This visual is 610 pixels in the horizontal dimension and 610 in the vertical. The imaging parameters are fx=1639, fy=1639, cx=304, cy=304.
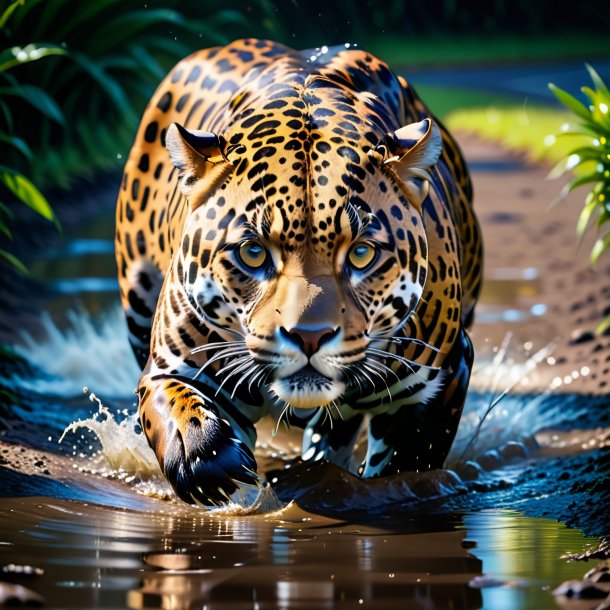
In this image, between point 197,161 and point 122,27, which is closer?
point 197,161

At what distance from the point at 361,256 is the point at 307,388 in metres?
0.52

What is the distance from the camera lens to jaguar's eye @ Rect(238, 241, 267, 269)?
5363 mm

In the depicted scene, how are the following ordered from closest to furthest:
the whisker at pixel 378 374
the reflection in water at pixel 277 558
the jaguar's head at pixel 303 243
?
the reflection in water at pixel 277 558
the jaguar's head at pixel 303 243
the whisker at pixel 378 374

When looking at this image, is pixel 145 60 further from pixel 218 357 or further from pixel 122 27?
pixel 218 357

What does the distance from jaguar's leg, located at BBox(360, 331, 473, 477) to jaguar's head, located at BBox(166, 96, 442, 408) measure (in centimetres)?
34

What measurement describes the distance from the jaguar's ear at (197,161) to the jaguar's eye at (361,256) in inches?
21.5

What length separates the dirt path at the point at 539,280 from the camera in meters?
8.93

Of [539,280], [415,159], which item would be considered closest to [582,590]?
[415,159]

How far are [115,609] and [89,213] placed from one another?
8.83 m

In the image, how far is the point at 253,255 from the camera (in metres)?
5.38

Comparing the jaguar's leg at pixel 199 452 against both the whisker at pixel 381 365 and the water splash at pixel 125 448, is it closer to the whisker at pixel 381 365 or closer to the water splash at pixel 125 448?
the whisker at pixel 381 365

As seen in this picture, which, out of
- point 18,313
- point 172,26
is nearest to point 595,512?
point 18,313

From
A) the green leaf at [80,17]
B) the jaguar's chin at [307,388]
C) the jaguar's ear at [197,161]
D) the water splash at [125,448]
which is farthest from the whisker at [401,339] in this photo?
the green leaf at [80,17]

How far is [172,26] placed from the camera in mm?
14141
